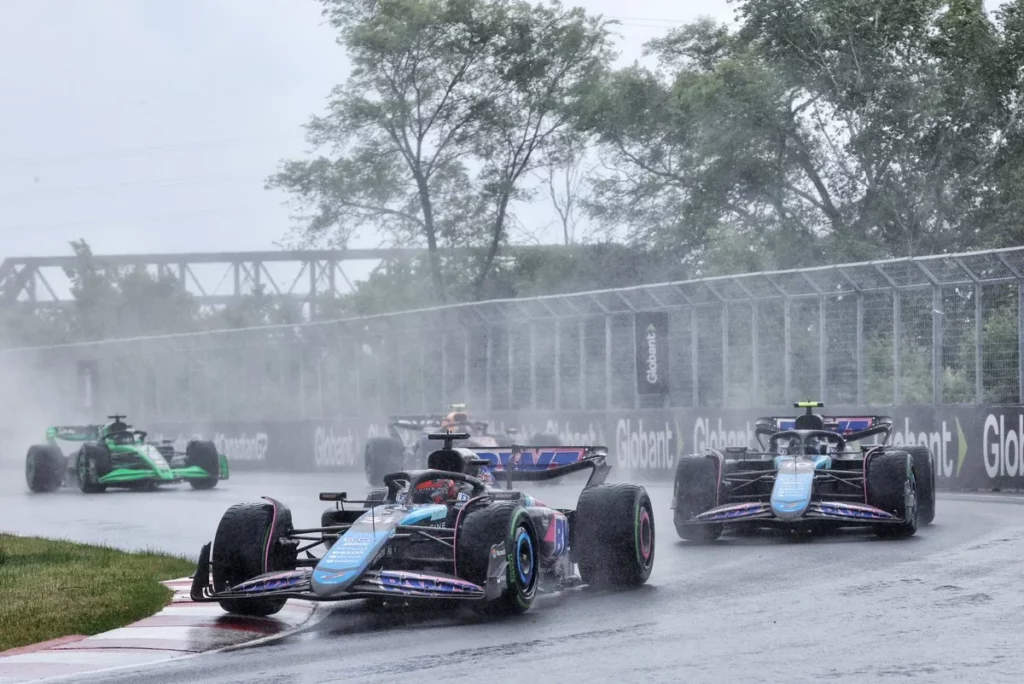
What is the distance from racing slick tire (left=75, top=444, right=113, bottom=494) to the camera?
25484 mm

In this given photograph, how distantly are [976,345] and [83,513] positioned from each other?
1272 cm

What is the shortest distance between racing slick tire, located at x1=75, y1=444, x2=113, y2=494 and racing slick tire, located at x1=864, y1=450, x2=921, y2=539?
15.3 metres

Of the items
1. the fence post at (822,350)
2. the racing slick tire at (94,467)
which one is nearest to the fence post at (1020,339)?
the fence post at (822,350)

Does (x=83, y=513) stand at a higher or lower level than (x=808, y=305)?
lower

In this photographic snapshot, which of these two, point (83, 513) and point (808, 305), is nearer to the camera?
point (83, 513)

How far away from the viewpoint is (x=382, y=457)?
24.9m

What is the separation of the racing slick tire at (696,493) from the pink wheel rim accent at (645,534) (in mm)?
2993

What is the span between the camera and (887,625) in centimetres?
866

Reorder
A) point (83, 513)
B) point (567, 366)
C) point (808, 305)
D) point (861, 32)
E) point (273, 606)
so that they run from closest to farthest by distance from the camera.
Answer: point (273, 606) → point (83, 513) → point (808, 305) → point (567, 366) → point (861, 32)

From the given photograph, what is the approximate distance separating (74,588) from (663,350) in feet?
54.7

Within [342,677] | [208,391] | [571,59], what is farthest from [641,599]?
[571,59]

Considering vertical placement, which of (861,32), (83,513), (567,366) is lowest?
(83,513)

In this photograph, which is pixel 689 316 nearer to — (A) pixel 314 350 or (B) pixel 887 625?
(A) pixel 314 350

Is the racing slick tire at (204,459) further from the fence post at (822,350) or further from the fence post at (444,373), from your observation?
the fence post at (822,350)
